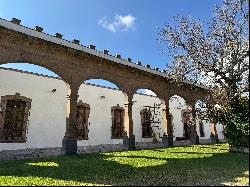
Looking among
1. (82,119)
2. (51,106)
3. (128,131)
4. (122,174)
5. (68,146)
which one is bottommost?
(122,174)

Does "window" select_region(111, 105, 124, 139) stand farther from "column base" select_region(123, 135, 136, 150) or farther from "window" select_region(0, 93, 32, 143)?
"window" select_region(0, 93, 32, 143)

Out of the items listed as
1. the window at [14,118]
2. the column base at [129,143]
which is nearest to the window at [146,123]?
the column base at [129,143]

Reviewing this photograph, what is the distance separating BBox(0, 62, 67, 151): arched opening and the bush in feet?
33.7

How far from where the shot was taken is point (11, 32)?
11688 mm

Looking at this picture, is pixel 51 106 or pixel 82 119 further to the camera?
pixel 82 119

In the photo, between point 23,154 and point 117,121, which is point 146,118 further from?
point 23,154

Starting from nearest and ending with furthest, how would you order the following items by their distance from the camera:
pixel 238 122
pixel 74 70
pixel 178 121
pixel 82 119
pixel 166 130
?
pixel 238 122
pixel 74 70
pixel 82 119
pixel 166 130
pixel 178 121

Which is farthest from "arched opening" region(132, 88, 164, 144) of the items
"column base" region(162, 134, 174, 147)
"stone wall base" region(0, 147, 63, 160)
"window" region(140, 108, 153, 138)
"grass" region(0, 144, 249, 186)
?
"grass" region(0, 144, 249, 186)

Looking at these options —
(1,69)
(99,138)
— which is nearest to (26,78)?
(1,69)

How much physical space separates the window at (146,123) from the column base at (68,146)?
9.70 meters

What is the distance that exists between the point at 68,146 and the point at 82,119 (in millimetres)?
4821

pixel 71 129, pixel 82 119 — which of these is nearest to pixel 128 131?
pixel 82 119

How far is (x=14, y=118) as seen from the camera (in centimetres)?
1424

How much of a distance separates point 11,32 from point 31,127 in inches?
223
